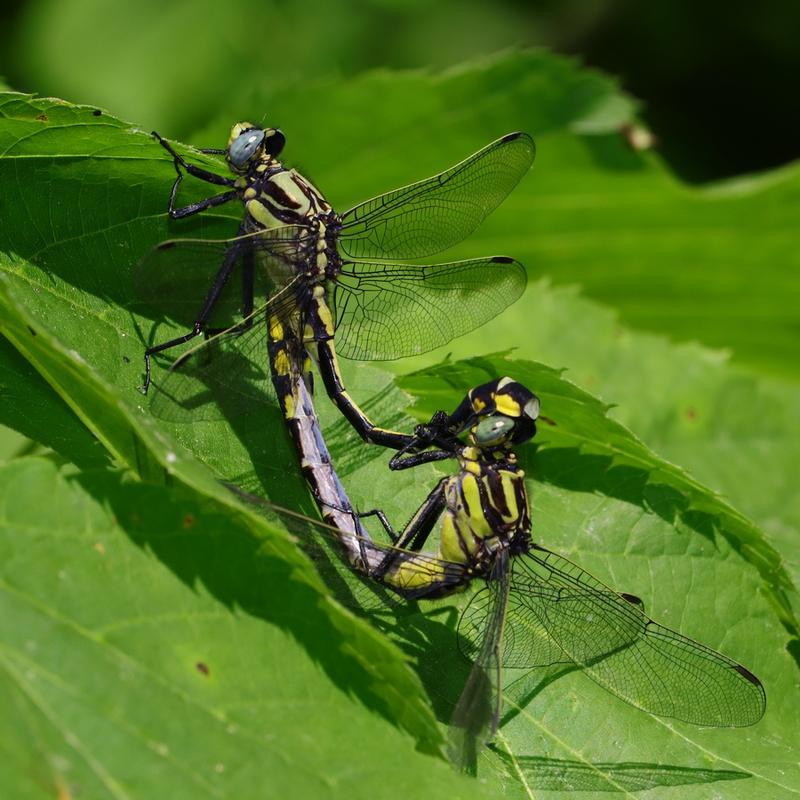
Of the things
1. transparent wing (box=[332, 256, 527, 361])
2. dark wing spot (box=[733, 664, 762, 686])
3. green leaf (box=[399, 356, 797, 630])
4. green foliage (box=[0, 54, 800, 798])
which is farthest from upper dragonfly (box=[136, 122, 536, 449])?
dark wing spot (box=[733, 664, 762, 686])

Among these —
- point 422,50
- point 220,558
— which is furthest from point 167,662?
point 422,50

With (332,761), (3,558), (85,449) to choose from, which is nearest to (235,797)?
(332,761)

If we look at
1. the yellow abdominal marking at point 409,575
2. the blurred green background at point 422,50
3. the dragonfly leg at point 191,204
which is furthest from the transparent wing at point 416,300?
the blurred green background at point 422,50

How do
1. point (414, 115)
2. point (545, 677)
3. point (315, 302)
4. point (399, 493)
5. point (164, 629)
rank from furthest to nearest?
point (414, 115)
point (315, 302)
point (399, 493)
point (545, 677)
point (164, 629)

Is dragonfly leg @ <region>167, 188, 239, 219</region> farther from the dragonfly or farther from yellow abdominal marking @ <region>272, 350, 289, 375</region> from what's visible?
the dragonfly

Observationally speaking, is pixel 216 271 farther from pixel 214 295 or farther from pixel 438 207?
pixel 438 207

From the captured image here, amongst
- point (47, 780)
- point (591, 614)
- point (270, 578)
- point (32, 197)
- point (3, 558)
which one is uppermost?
point (32, 197)

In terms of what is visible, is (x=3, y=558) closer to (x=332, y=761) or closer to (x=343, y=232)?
(x=332, y=761)

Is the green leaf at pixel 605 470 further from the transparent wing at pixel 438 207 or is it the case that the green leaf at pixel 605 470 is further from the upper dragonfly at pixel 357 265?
the transparent wing at pixel 438 207
